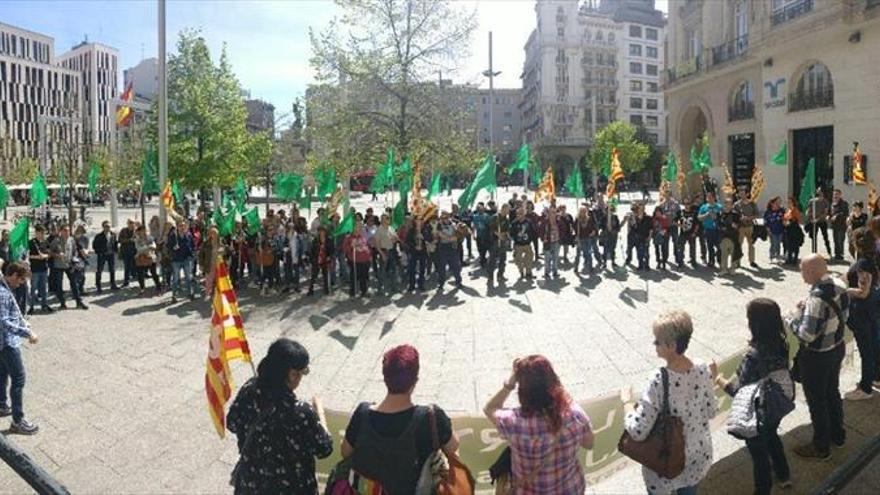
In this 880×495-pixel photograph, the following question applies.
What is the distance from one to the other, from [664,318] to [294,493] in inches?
93.5

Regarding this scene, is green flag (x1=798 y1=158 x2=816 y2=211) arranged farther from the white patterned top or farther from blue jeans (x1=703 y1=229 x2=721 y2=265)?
the white patterned top

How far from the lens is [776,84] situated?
3144 cm

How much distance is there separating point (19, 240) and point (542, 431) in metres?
14.5

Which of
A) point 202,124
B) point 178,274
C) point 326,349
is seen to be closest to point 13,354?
point 326,349

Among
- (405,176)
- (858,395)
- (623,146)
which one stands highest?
(623,146)

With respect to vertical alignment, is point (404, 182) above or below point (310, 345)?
above

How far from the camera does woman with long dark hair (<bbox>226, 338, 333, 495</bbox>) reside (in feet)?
12.1

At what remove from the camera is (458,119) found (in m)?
24.1

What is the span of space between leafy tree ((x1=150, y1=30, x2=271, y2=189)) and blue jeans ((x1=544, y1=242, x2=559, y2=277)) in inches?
688

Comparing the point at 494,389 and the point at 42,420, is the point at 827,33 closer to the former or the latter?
the point at 494,389

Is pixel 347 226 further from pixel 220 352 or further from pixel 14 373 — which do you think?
pixel 220 352

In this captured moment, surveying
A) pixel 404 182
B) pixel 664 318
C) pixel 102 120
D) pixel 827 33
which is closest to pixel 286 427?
pixel 664 318

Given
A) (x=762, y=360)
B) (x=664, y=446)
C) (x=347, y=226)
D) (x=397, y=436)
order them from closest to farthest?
(x=397, y=436) → (x=664, y=446) → (x=762, y=360) → (x=347, y=226)

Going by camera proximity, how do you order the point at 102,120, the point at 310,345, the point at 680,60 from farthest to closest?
1. the point at 102,120
2. the point at 680,60
3. the point at 310,345
